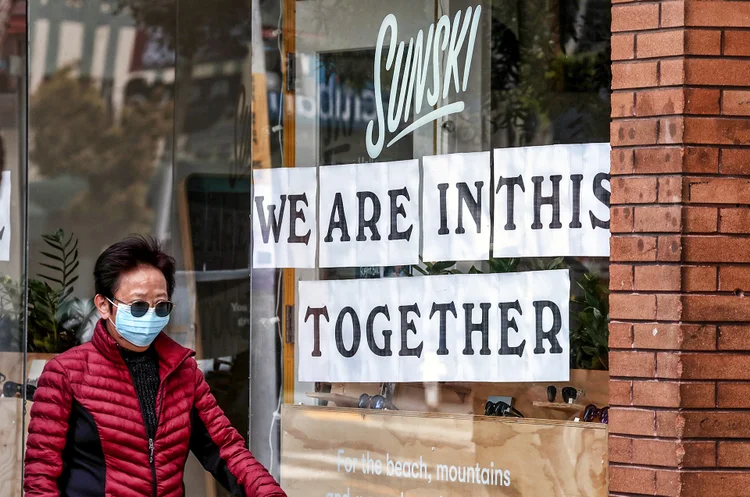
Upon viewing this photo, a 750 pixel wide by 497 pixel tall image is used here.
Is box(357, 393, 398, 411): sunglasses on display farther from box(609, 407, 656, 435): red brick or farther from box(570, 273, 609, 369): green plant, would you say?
box(609, 407, 656, 435): red brick

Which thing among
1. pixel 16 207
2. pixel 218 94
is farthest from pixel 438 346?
pixel 16 207

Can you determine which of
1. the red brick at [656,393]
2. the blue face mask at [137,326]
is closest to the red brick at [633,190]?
the red brick at [656,393]

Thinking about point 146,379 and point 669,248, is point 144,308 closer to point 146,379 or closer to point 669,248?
point 146,379

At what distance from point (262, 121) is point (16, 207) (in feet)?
5.34

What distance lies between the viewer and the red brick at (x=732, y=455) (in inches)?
182

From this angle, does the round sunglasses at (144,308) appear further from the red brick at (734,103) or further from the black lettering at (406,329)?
the red brick at (734,103)

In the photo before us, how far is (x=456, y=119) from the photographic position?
18.3 ft

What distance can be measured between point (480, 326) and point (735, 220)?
126 cm

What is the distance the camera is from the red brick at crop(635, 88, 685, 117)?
4.64m

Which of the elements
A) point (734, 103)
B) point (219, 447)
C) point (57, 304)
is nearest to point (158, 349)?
point (219, 447)

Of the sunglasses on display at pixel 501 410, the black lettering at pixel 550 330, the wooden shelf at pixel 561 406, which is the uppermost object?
the black lettering at pixel 550 330

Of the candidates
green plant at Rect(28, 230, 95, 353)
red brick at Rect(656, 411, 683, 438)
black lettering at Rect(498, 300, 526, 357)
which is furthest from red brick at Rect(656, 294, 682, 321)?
green plant at Rect(28, 230, 95, 353)

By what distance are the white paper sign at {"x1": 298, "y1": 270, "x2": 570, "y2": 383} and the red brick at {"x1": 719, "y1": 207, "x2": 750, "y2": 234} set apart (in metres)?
0.79

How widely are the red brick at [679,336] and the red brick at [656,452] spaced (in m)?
0.36
